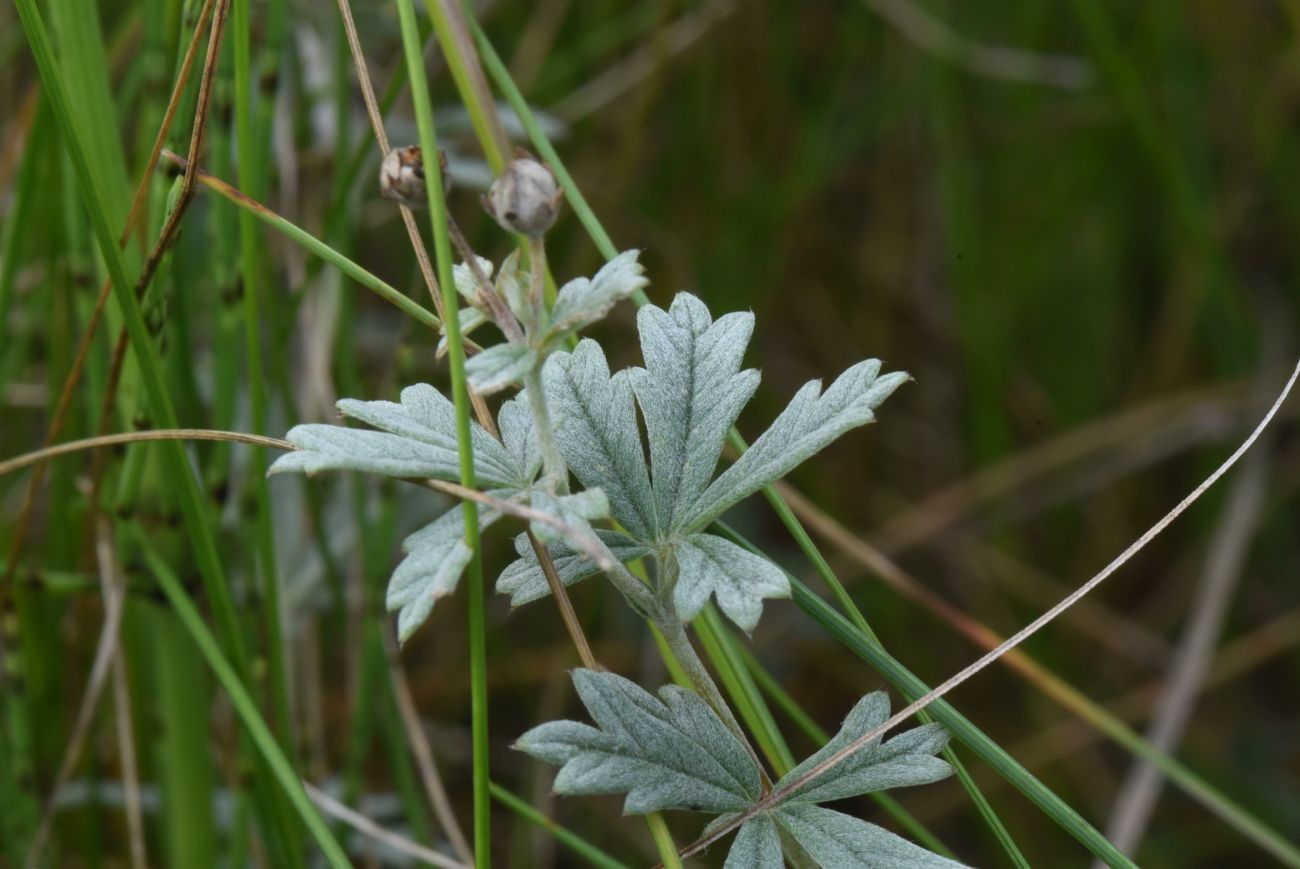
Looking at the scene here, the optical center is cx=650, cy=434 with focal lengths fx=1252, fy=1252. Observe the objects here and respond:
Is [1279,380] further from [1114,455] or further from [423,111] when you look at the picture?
[423,111]

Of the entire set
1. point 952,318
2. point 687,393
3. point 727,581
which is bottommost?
point 727,581

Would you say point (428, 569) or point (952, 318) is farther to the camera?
point (952, 318)

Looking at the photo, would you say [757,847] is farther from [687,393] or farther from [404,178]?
[404,178]

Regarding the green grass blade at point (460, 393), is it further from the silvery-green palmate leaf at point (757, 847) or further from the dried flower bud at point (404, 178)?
the silvery-green palmate leaf at point (757, 847)

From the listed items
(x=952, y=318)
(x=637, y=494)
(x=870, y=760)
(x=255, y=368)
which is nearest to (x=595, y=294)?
(x=637, y=494)

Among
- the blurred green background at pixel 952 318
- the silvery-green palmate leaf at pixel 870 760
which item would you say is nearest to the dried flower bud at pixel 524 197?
the silvery-green palmate leaf at pixel 870 760

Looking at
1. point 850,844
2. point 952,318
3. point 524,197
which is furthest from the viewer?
point 952,318

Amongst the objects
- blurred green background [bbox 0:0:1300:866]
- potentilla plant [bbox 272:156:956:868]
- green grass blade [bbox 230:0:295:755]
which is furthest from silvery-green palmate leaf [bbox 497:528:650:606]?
blurred green background [bbox 0:0:1300:866]
